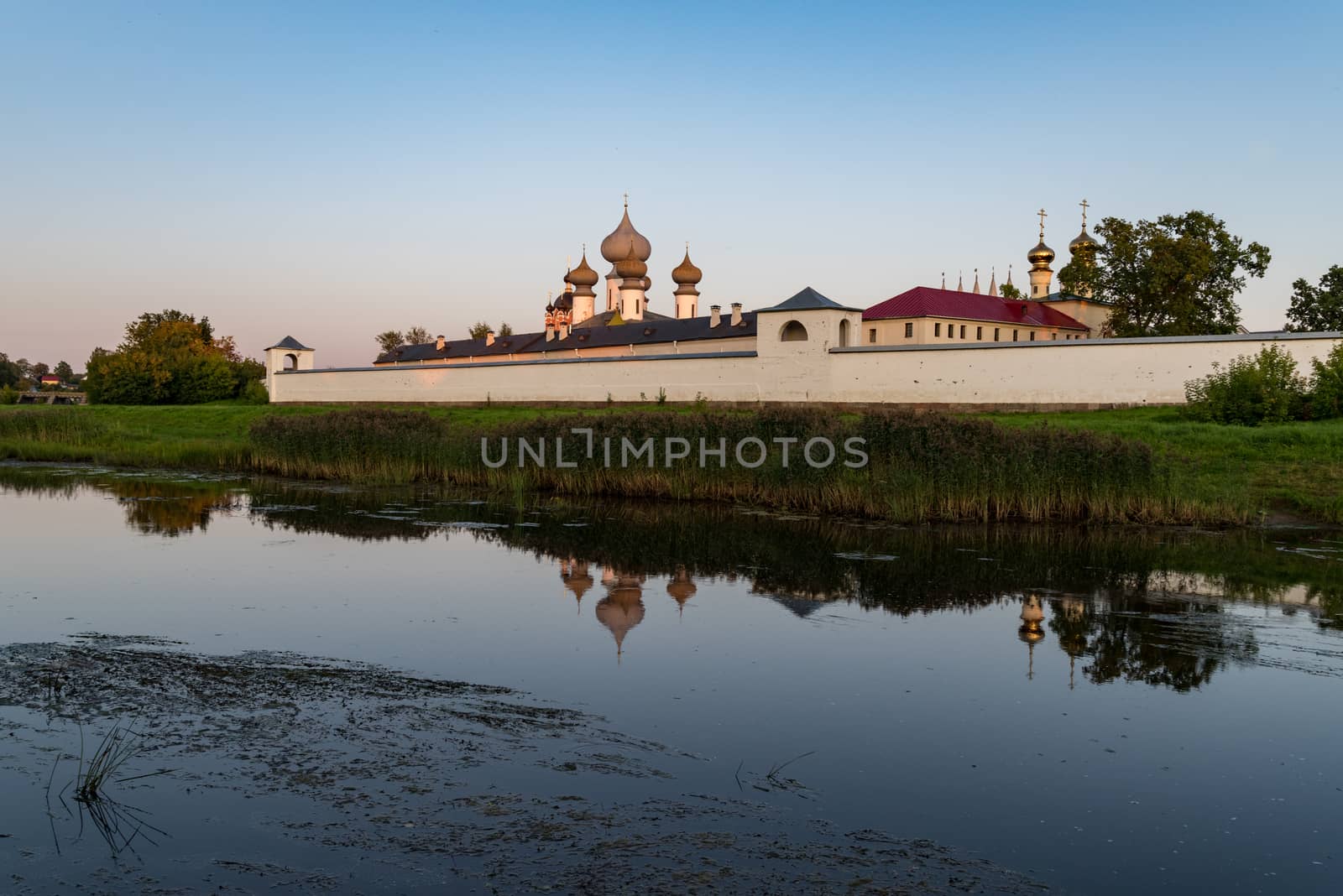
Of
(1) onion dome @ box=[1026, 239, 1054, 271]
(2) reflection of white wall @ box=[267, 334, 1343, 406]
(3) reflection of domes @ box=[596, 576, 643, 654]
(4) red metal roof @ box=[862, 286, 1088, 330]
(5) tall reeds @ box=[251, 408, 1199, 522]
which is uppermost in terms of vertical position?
(1) onion dome @ box=[1026, 239, 1054, 271]

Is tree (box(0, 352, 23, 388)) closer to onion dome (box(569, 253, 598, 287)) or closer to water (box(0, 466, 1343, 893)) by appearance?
onion dome (box(569, 253, 598, 287))

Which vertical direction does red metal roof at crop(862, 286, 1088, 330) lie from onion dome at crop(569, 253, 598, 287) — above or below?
below

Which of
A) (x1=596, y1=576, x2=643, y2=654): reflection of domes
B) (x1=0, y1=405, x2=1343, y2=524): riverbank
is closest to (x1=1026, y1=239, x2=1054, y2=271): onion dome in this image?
(x1=0, y1=405, x2=1343, y2=524): riverbank

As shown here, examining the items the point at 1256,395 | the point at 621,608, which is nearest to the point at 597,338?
the point at 1256,395

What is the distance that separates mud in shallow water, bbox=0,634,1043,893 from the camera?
380 cm

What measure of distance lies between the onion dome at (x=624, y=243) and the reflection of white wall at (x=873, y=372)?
34278 mm

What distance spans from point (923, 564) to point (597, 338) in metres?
50.6

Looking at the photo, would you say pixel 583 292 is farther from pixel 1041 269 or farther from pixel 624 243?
pixel 1041 269

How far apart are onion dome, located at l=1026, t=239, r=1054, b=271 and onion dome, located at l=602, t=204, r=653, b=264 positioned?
2421 centimetres

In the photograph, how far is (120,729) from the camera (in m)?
5.19

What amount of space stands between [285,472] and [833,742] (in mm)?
17390

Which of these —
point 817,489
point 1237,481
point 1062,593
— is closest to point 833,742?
point 1062,593

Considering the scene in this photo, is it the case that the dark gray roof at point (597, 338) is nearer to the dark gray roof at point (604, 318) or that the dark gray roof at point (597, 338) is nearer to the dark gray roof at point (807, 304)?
the dark gray roof at point (604, 318)

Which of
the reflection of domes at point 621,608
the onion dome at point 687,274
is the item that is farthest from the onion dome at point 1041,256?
the reflection of domes at point 621,608
